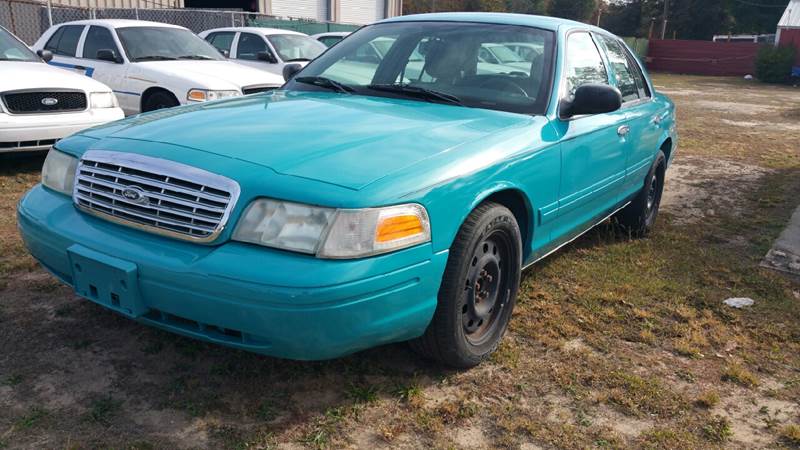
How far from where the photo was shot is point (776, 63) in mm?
30594

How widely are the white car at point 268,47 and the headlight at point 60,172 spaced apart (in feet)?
26.0

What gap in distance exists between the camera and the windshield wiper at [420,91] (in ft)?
11.5

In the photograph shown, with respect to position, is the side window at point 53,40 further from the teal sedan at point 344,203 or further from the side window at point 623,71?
the side window at point 623,71

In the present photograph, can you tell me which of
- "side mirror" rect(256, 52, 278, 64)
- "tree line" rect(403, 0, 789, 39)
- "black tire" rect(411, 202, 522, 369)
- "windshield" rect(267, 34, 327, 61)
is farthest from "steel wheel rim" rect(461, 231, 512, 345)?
"tree line" rect(403, 0, 789, 39)

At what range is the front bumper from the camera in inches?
88.5

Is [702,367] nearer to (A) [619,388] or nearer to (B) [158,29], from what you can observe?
(A) [619,388]

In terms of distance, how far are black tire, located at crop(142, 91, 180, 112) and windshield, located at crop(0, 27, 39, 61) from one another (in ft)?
3.96

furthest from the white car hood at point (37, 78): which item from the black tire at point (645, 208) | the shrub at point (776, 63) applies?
the shrub at point (776, 63)

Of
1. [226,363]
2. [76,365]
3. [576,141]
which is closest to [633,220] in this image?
[576,141]

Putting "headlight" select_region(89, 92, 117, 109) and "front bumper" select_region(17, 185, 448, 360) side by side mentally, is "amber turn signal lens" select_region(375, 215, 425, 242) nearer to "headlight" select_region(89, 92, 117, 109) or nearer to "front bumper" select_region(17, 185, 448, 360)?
"front bumper" select_region(17, 185, 448, 360)

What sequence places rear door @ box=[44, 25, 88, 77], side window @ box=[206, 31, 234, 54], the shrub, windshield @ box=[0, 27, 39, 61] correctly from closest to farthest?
windshield @ box=[0, 27, 39, 61] < rear door @ box=[44, 25, 88, 77] < side window @ box=[206, 31, 234, 54] < the shrub

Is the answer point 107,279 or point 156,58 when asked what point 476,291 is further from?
point 156,58

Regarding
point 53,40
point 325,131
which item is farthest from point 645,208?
point 53,40

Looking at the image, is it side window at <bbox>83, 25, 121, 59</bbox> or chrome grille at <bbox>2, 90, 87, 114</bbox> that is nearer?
chrome grille at <bbox>2, 90, 87, 114</bbox>
